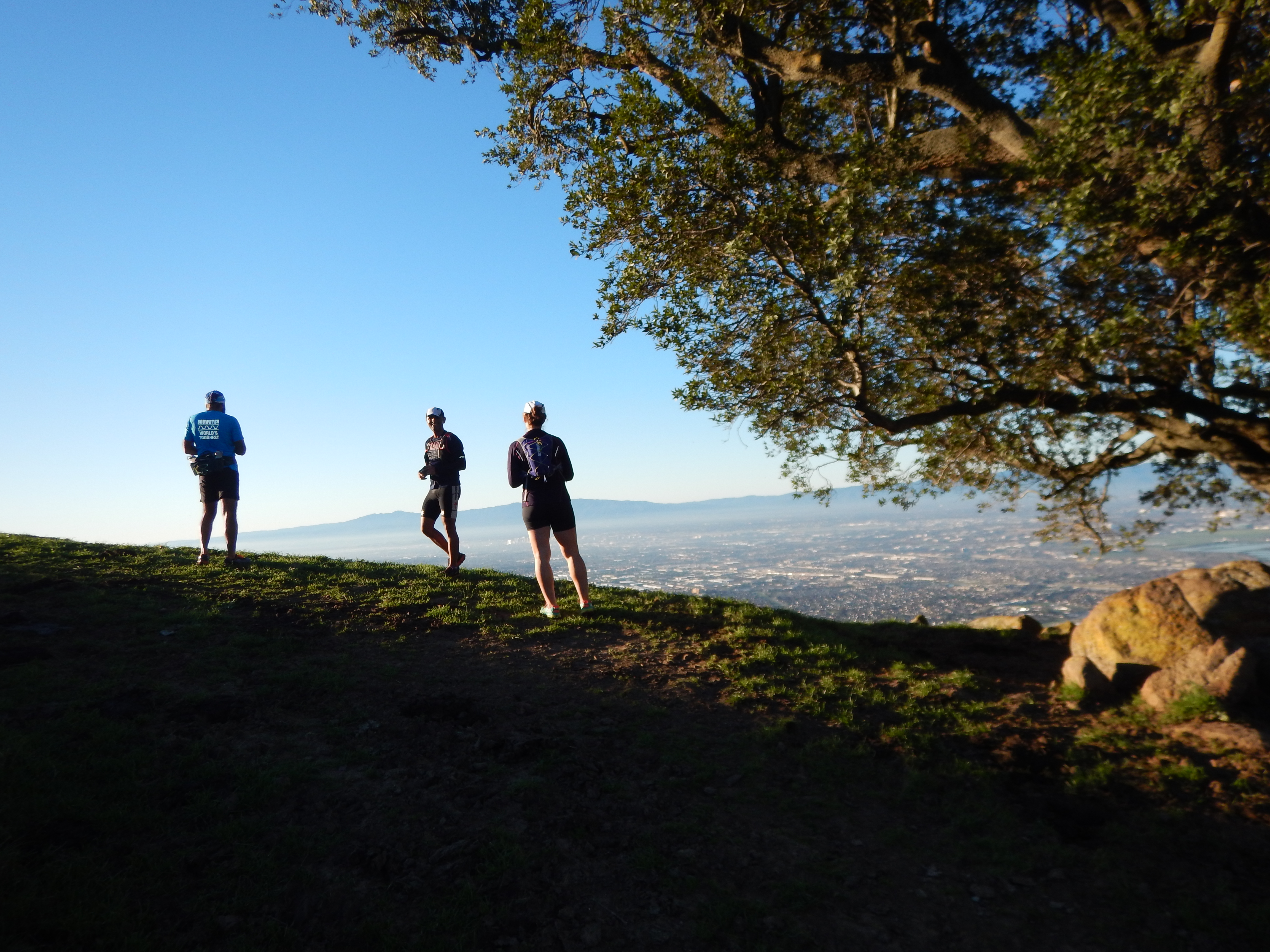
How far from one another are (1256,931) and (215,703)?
8601 mm

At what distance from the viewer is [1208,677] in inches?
268

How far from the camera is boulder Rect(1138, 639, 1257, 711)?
6699 mm

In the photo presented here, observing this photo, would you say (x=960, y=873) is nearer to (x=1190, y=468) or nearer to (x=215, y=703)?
(x=215, y=703)

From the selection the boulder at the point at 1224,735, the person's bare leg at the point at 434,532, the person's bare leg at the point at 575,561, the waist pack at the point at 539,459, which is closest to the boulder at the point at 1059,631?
the boulder at the point at 1224,735

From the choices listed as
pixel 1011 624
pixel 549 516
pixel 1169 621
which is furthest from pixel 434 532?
pixel 1169 621

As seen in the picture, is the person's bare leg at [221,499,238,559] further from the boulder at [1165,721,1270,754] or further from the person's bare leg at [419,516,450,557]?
the boulder at [1165,721,1270,754]

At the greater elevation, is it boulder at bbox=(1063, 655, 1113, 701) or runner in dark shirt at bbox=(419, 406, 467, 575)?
runner in dark shirt at bbox=(419, 406, 467, 575)

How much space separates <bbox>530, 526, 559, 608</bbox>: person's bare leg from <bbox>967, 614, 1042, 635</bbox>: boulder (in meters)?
7.83

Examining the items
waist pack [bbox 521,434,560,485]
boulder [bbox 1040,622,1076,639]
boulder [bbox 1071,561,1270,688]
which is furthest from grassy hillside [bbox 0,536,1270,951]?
waist pack [bbox 521,434,560,485]

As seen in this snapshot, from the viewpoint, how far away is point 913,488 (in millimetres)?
13695

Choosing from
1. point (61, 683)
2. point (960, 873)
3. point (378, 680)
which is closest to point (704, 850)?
point (960, 873)

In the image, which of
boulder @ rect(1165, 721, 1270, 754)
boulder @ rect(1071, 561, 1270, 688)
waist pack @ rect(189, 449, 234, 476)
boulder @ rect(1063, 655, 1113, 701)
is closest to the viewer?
boulder @ rect(1165, 721, 1270, 754)

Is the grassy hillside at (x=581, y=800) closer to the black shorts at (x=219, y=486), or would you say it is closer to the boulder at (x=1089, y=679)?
the boulder at (x=1089, y=679)

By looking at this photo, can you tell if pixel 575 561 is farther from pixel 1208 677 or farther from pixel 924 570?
pixel 924 570
